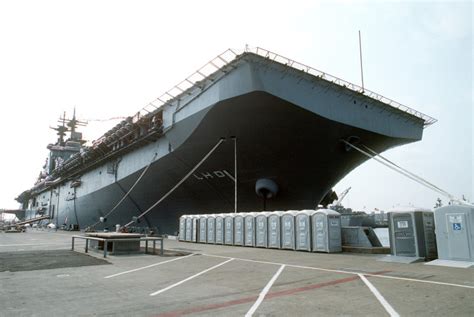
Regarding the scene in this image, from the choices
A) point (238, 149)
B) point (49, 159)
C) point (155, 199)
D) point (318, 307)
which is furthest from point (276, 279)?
point (49, 159)

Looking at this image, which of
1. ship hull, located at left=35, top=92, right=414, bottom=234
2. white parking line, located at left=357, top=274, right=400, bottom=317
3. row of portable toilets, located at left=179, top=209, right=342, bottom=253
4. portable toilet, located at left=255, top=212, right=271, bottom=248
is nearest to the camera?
white parking line, located at left=357, top=274, right=400, bottom=317

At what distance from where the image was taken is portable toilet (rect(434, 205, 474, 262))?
8758 millimetres

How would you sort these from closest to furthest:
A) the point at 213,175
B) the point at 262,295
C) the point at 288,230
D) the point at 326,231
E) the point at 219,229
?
the point at 262,295, the point at 326,231, the point at 288,230, the point at 219,229, the point at 213,175

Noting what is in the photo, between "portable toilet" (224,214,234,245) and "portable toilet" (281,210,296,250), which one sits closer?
"portable toilet" (281,210,296,250)

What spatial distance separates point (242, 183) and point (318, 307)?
17123mm

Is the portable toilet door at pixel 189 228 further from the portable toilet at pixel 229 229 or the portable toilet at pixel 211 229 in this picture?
the portable toilet at pixel 229 229

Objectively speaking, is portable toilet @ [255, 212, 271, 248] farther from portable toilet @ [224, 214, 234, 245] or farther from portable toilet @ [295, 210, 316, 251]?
portable toilet @ [224, 214, 234, 245]

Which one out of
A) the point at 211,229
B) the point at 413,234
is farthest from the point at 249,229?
the point at 413,234

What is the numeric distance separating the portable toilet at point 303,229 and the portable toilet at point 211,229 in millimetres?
5514

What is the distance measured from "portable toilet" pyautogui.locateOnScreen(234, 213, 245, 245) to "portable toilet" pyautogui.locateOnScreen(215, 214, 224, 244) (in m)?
0.93

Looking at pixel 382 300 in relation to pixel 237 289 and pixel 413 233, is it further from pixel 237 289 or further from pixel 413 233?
pixel 413 233

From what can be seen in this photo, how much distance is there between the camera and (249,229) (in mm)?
15828

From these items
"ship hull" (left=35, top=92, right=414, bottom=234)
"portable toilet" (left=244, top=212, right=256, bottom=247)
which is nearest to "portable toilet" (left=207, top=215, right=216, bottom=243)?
"portable toilet" (left=244, top=212, right=256, bottom=247)

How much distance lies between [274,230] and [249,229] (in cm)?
165
